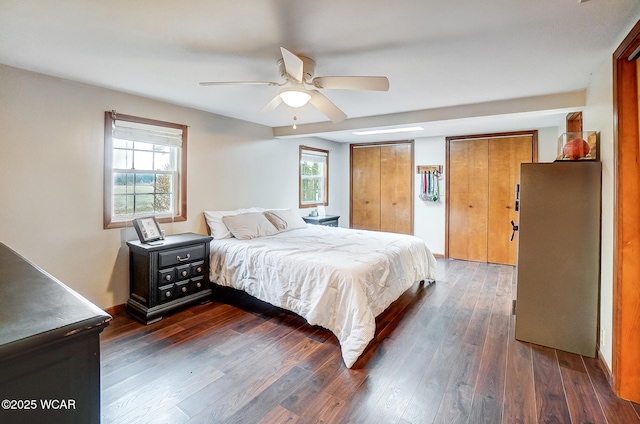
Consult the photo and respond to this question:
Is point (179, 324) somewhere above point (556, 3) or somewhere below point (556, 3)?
below

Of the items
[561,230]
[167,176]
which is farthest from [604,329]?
[167,176]

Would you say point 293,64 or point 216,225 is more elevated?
point 293,64

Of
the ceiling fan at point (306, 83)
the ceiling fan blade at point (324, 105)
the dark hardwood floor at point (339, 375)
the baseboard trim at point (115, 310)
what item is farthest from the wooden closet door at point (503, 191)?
the baseboard trim at point (115, 310)

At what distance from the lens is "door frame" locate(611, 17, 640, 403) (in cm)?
191

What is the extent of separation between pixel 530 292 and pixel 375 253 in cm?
136

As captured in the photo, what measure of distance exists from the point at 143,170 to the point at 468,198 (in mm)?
Result: 5125

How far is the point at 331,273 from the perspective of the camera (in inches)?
103

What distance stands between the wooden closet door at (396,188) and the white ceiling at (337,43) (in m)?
2.88

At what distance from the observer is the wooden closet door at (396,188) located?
6137mm

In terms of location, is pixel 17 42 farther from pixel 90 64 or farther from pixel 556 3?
pixel 556 3

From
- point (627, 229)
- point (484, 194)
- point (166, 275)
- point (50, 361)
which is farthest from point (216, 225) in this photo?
point (484, 194)

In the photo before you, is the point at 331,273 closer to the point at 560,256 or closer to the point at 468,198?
the point at 560,256

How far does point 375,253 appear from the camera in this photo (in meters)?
3.08

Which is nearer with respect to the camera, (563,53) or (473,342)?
(563,53)
